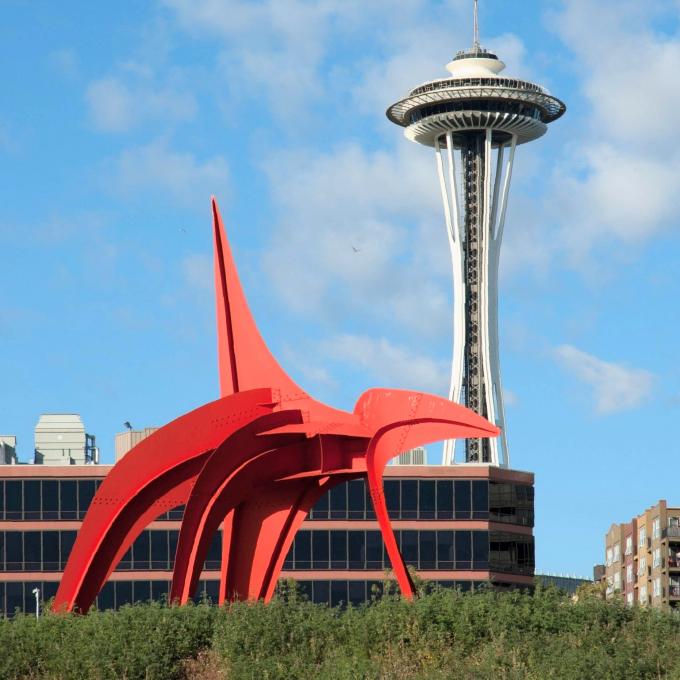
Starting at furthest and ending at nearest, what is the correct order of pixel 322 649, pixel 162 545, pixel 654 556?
pixel 654 556 → pixel 162 545 → pixel 322 649

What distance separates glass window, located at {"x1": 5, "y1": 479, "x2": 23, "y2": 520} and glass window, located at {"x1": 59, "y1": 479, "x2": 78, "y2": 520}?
6.16ft

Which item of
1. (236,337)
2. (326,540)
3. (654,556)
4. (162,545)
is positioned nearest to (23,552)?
(162,545)

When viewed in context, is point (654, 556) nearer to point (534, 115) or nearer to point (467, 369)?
point (467, 369)

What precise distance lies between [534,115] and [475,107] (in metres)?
4.88

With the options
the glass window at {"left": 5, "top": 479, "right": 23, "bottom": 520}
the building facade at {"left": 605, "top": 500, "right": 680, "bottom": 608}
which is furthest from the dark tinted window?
the building facade at {"left": 605, "top": 500, "right": 680, "bottom": 608}

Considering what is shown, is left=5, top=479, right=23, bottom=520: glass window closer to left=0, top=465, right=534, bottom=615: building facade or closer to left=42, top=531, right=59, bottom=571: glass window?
left=0, top=465, right=534, bottom=615: building facade

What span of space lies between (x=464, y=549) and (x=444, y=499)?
2.47 metres

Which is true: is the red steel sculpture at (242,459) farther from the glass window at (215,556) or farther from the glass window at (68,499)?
the glass window at (68,499)

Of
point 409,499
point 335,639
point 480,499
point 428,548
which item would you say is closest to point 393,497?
point 409,499

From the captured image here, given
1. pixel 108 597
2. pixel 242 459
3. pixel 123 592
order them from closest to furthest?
pixel 242 459 < pixel 108 597 < pixel 123 592

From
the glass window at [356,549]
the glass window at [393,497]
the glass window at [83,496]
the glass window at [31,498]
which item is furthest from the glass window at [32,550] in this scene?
the glass window at [393,497]

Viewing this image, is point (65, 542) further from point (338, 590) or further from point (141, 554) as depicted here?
point (338, 590)

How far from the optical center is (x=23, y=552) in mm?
86625

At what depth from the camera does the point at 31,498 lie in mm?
87062
